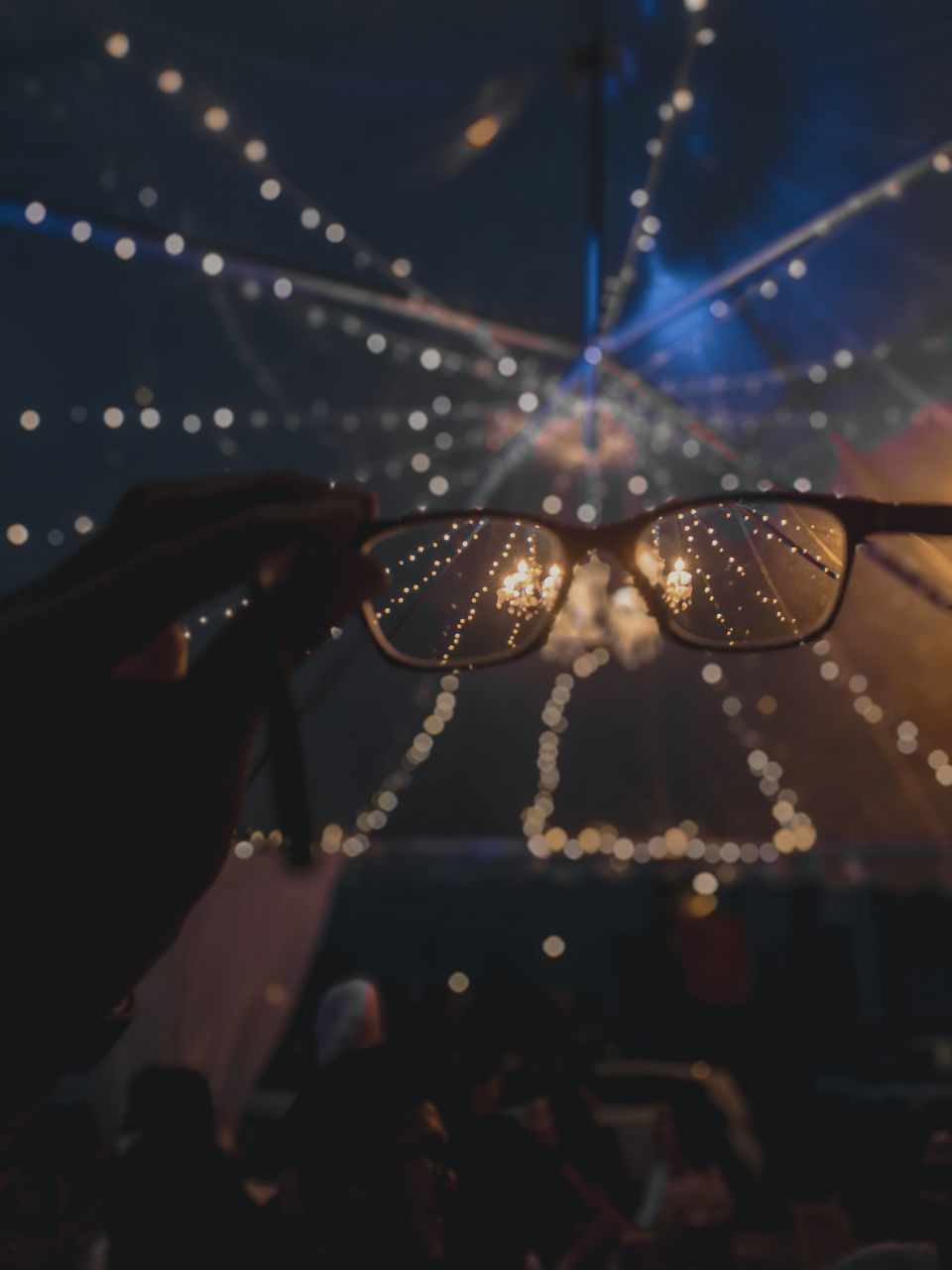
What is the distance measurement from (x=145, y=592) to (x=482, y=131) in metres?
2.65

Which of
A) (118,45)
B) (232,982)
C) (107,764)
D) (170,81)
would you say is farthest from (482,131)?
(232,982)

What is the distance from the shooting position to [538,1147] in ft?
5.96

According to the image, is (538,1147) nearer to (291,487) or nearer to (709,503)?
(709,503)

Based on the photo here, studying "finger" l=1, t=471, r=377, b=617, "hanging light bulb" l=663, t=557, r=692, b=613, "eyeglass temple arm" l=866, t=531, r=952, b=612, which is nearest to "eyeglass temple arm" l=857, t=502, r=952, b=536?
"hanging light bulb" l=663, t=557, r=692, b=613

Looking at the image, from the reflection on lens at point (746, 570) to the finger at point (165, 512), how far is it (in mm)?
412

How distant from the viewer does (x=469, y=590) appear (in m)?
0.94

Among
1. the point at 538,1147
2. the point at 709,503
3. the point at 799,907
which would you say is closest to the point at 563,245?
the point at 709,503

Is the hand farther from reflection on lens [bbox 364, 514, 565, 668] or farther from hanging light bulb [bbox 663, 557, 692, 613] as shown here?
hanging light bulb [bbox 663, 557, 692, 613]

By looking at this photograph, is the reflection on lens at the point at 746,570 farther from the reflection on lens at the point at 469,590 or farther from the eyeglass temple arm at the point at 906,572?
the eyeglass temple arm at the point at 906,572

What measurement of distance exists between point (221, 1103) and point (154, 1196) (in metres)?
3.91

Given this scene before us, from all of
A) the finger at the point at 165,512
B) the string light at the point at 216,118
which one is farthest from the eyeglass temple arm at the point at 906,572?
the finger at the point at 165,512

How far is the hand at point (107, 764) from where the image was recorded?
0.44 meters

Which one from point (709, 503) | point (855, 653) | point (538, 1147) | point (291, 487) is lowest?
point (538, 1147)

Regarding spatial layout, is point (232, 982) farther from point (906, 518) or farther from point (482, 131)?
point (906, 518)
